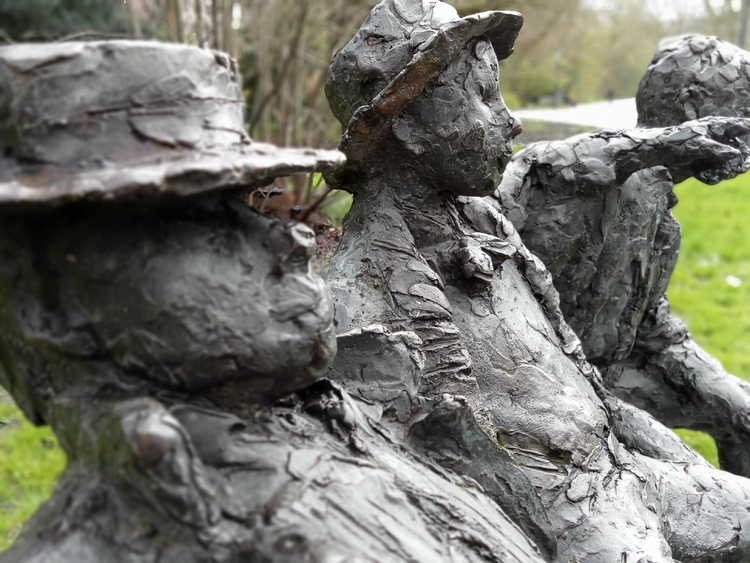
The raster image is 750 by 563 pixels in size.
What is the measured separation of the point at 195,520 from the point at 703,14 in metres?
16.5

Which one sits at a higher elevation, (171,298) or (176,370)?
(171,298)

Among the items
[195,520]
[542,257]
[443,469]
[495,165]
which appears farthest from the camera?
[542,257]

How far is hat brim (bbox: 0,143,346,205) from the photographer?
1027 millimetres

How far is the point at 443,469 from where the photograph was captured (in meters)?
1.59

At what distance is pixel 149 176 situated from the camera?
1027 mm

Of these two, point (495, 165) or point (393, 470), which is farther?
point (495, 165)

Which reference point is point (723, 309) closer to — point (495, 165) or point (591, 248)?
point (591, 248)

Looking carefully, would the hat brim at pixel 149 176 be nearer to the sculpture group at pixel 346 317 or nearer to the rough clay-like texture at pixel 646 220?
the sculpture group at pixel 346 317

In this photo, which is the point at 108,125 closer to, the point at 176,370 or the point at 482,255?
the point at 176,370

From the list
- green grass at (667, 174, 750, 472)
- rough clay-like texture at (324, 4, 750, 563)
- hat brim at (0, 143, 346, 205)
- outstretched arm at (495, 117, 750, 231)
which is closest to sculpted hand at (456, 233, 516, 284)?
rough clay-like texture at (324, 4, 750, 563)

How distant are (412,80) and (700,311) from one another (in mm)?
5826

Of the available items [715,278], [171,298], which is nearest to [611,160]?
[171,298]

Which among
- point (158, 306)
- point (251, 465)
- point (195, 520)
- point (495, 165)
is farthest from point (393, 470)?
point (495, 165)

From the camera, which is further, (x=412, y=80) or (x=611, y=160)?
(x=611, y=160)
